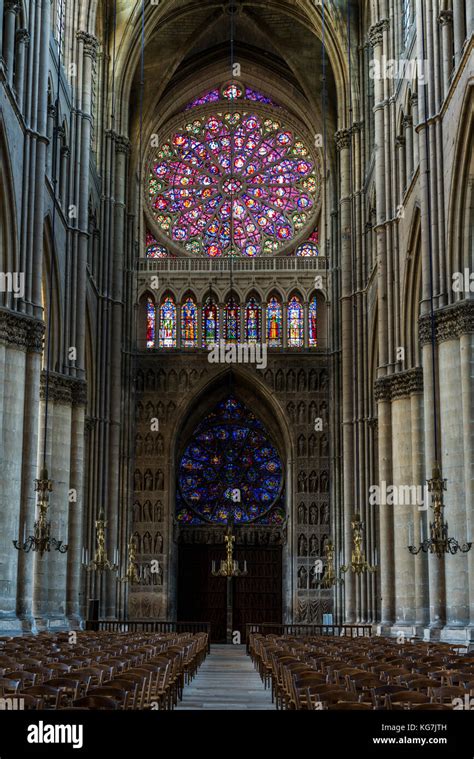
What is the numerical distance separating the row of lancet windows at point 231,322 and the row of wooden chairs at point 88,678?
2869 centimetres

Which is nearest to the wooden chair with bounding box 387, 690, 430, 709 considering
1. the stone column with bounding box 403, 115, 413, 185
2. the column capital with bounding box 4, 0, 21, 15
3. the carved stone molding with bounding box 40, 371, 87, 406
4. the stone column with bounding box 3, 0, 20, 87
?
the stone column with bounding box 3, 0, 20, 87

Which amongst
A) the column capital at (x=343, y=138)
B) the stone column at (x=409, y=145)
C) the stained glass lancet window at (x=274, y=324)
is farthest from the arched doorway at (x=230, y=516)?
the stone column at (x=409, y=145)

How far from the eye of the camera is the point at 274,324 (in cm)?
4734

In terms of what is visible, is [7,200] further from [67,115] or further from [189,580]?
[189,580]

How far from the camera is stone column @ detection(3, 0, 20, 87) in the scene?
86.1 ft

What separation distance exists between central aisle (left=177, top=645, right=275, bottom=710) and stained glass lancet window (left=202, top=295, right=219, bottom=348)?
18.2 meters

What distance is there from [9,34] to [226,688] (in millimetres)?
16263

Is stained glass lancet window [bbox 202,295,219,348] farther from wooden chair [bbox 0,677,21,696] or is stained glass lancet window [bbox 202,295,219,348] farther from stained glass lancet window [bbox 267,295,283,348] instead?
wooden chair [bbox 0,677,21,696]

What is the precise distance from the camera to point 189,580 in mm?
47406

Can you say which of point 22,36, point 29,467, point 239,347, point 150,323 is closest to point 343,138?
point 239,347

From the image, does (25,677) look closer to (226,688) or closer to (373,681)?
(373,681)

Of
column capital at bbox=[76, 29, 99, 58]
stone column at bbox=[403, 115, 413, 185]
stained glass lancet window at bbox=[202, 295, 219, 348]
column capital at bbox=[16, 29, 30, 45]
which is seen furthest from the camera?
stained glass lancet window at bbox=[202, 295, 219, 348]
